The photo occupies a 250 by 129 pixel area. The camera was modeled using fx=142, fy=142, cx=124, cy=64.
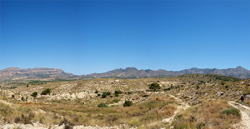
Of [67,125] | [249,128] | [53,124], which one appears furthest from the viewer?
[53,124]

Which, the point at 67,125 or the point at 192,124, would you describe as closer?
the point at 192,124

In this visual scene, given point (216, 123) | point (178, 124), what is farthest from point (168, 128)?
point (216, 123)

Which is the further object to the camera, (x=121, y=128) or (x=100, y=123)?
(x=100, y=123)

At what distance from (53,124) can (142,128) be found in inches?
338

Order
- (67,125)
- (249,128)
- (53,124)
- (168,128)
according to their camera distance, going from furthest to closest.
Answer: (53,124) < (67,125) < (168,128) < (249,128)

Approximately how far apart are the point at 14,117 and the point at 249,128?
20485mm

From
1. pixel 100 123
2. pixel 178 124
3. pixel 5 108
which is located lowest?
pixel 100 123

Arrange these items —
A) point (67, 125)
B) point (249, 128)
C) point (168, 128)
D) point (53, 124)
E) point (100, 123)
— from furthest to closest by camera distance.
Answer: point (100, 123) < point (53, 124) < point (67, 125) < point (168, 128) < point (249, 128)

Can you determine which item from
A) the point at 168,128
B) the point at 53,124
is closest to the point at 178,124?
the point at 168,128

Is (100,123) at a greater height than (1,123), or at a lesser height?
lesser

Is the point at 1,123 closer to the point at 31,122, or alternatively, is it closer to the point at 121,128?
the point at 31,122

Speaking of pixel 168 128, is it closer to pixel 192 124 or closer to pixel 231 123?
pixel 192 124

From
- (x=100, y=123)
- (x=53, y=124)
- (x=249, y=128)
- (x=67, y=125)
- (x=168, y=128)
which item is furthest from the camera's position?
(x=100, y=123)

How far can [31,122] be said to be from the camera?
1294 centimetres
